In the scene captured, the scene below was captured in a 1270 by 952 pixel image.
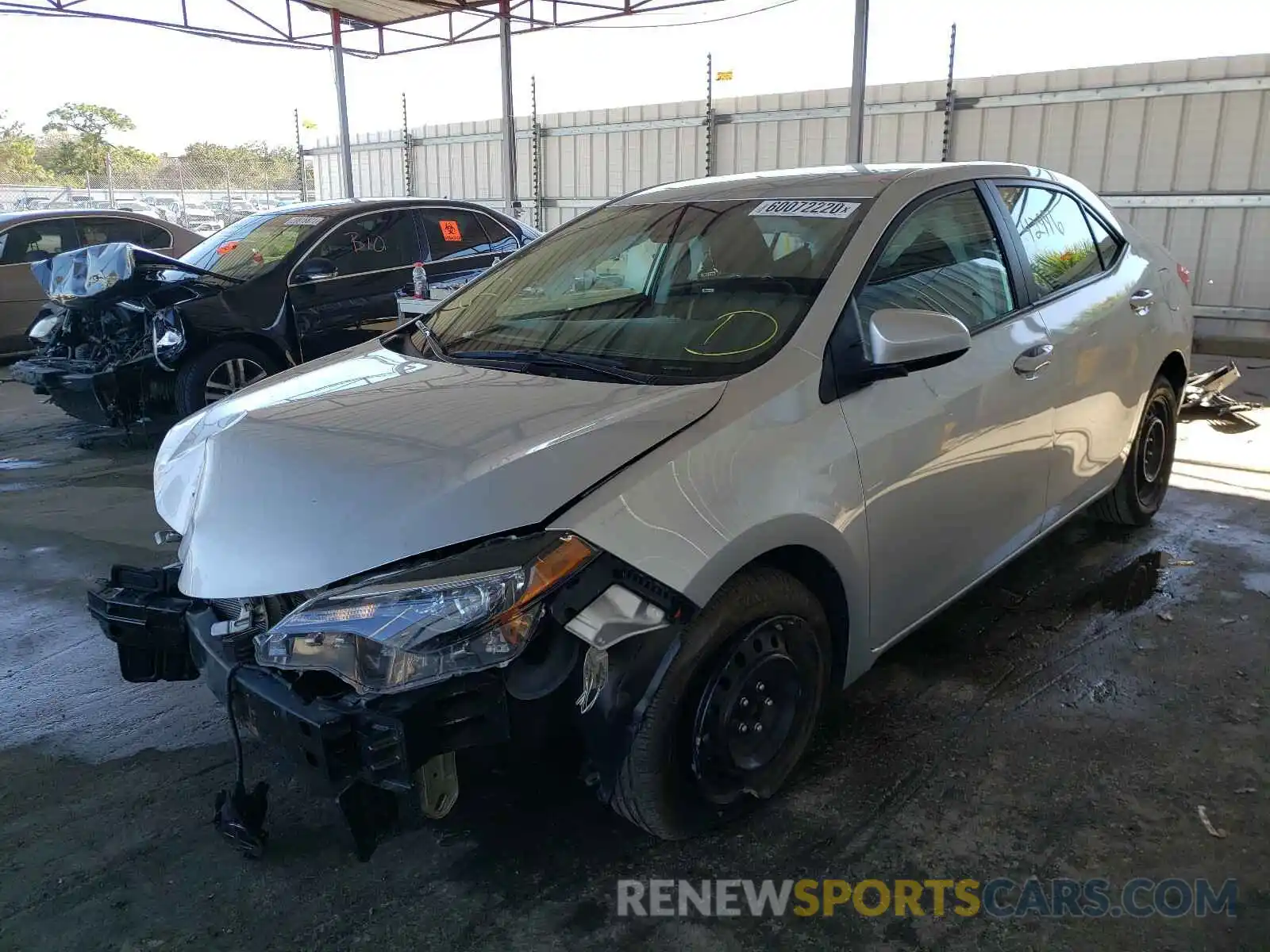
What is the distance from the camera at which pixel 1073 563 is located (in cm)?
409

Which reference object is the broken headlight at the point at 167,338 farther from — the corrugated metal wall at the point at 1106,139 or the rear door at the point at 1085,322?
the corrugated metal wall at the point at 1106,139

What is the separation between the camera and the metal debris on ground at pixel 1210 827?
2348 millimetres

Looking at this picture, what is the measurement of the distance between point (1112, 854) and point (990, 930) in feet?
1.45

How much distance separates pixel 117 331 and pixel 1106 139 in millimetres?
9415

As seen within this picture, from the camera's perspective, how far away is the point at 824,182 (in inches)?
118

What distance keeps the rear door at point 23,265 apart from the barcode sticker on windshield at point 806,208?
8.67 metres

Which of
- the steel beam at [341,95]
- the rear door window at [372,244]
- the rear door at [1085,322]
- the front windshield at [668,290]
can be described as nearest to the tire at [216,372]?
the rear door window at [372,244]

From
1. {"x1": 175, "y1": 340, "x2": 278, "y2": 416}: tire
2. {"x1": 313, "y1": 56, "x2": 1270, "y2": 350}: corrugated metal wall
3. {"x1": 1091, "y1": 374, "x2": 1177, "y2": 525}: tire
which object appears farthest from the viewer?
{"x1": 313, "y1": 56, "x2": 1270, "y2": 350}: corrugated metal wall

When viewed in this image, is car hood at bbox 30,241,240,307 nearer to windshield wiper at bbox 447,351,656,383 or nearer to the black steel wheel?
windshield wiper at bbox 447,351,656,383

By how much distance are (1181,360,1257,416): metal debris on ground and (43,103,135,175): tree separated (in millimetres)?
32153

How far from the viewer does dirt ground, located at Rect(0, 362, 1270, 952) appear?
2076mm

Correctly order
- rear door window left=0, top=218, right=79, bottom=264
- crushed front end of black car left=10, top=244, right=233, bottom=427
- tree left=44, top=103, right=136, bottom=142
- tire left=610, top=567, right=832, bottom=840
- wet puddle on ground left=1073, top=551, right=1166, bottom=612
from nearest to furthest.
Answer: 1. tire left=610, top=567, right=832, bottom=840
2. wet puddle on ground left=1073, top=551, right=1166, bottom=612
3. crushed front end of black car left=10, top=244, right=233, bottom=427
4. rear door window left=0, top=218, right=79, bottom=264
5. tree left=44, top=103, right=136, bottom=142

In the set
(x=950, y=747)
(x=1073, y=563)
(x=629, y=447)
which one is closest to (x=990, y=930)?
(x=950, y=747)

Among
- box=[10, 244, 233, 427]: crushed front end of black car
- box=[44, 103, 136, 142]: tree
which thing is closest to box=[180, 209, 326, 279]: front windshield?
box=[10, 244, 233, 427]: crushed front end of black car
